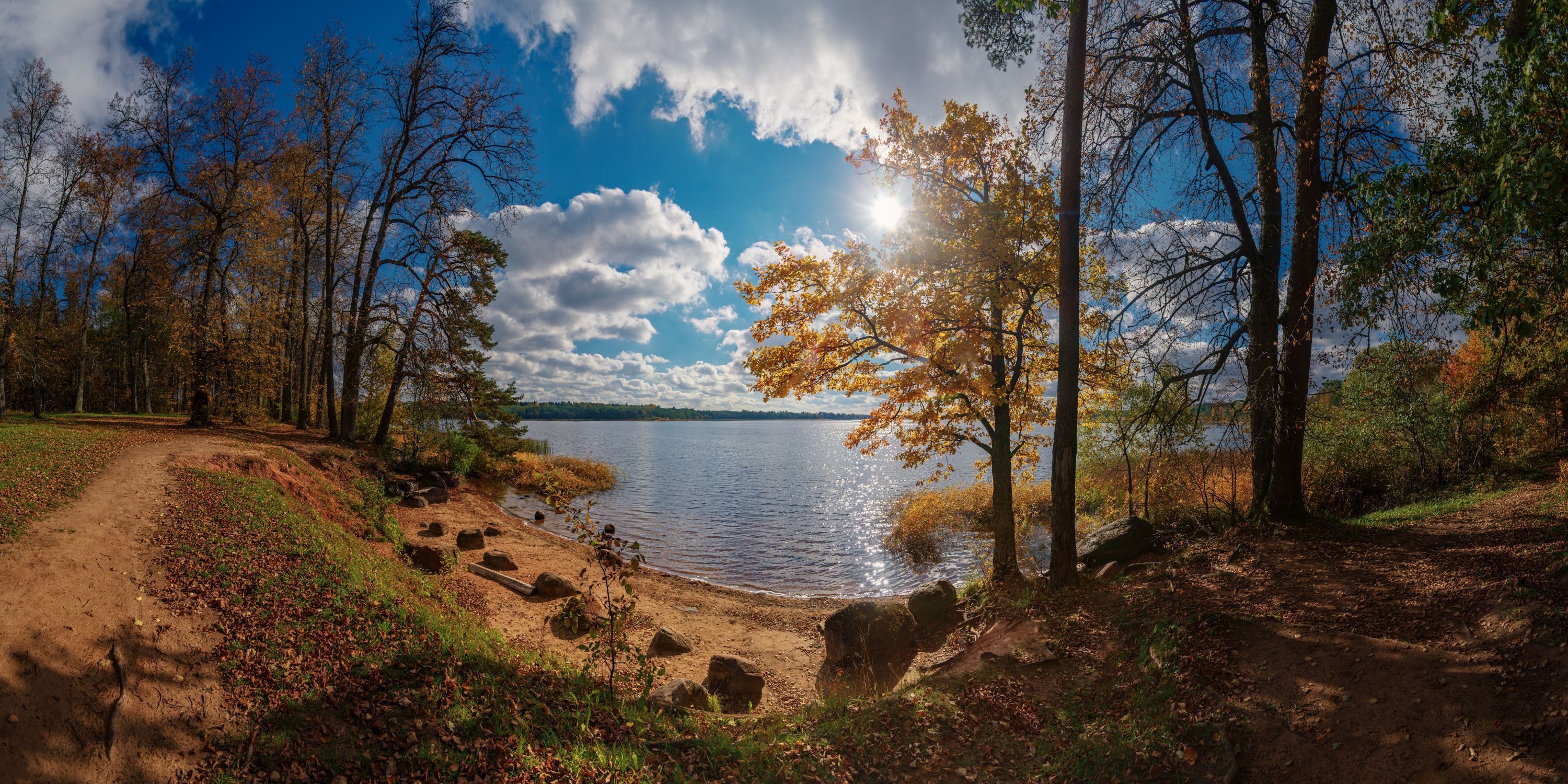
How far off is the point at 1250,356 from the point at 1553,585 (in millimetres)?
5050

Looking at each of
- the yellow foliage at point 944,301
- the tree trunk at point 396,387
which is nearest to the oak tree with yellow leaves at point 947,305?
the yellow foliage at point 944,301

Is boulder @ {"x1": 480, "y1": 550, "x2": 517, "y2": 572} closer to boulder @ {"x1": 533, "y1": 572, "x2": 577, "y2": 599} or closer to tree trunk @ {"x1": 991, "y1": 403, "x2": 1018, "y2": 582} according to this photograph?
boulder @ {"x1": 533, "y1": 572, "x2": 577, "y2": 599}

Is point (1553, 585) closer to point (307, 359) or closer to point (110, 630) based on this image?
point (110, 630)

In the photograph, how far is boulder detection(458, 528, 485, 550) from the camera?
1478 centimetres

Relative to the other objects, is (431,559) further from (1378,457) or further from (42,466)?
(1378,457)

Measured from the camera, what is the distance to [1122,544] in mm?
10984

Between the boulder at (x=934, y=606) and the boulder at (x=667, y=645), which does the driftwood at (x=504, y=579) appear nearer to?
the boulder at (x=667, y=645)

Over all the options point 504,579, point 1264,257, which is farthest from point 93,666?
point 1264,257

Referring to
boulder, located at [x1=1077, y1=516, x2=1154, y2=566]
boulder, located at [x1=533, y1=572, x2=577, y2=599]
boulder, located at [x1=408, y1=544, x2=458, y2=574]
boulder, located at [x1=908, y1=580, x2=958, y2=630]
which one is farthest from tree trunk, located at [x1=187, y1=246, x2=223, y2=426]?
boulder, located at [x1=1077, y1=516, x2=1154, y2=566]

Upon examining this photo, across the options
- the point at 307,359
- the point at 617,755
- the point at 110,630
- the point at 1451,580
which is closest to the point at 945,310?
the point at 1451,580

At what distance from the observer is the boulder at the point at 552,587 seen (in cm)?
1197

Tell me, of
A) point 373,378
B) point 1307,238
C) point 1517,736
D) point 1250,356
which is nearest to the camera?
point 1517,736

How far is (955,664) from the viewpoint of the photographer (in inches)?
309

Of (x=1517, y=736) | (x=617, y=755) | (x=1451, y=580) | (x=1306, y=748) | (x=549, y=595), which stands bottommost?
(x=549, y=595)
